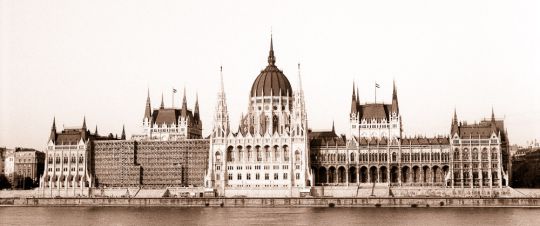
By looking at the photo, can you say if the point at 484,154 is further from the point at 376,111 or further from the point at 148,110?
the point at 148,110

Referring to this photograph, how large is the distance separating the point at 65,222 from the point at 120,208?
27.0 m

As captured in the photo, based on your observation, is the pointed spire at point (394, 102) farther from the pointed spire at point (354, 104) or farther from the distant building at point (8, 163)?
the distant building at point (8, 163)

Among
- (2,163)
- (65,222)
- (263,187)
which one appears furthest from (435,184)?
(2,163)

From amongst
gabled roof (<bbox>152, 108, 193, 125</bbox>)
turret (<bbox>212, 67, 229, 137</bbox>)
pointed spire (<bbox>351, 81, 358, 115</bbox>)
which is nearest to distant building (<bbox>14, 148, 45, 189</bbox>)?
gabled roof (<bbox>152, 108, 193, 125</bbox>)

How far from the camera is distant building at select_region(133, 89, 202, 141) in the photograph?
17225 cm

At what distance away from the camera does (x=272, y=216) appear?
10944cm

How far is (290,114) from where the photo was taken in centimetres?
15838

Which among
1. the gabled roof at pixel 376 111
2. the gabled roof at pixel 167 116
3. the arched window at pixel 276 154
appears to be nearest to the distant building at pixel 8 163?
the gabled roof at pixel 167 116

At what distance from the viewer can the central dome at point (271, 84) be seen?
6294 inches

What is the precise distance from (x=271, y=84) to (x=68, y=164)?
3976 cm

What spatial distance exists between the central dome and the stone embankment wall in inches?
1163

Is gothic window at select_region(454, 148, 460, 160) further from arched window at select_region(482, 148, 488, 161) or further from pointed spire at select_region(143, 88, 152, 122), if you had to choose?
pointed spire at select_region(143, 88, 152, 122)

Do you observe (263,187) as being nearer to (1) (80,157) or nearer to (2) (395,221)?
(1) (80,157)

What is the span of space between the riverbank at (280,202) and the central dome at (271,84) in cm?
2957
